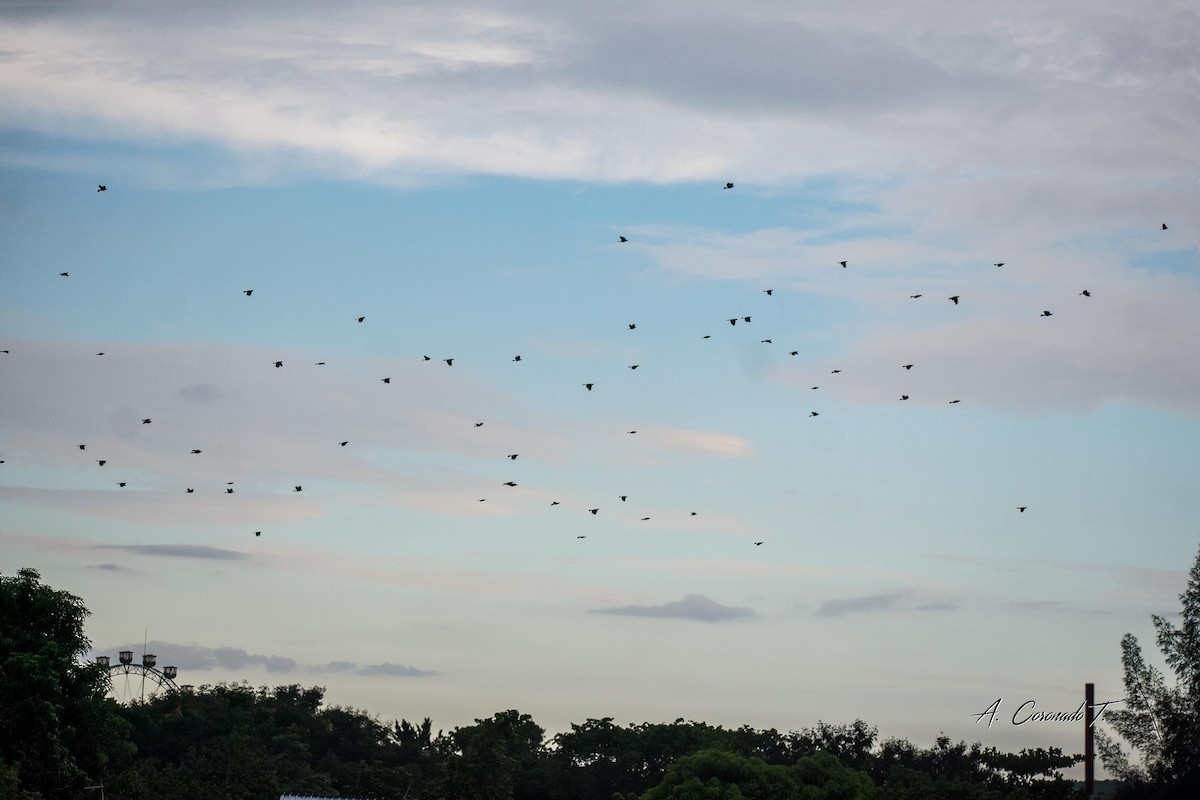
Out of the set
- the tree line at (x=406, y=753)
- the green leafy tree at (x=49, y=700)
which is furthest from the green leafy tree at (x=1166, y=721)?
the green leafy tree at (x=49, y=700)

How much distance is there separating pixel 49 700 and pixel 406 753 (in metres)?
48.1

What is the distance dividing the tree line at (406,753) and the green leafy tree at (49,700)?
0.07 metres

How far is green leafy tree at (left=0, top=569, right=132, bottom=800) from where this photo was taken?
51.8m

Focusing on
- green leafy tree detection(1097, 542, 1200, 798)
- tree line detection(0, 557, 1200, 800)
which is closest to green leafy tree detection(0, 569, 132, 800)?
tree line detection(0, 557, 1200, 800)

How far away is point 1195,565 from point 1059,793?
16.7m

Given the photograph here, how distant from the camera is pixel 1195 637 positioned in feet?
199

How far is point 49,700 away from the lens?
2088 inches

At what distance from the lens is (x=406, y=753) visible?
98.4m

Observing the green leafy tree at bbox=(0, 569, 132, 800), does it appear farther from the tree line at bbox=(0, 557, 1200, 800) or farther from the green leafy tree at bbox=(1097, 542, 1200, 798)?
the green leafy tree at bbox=(1097, 542, 1200, 798)

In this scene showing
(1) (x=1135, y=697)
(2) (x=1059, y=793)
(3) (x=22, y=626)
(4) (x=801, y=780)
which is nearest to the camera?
(3) (x=22, y=626)

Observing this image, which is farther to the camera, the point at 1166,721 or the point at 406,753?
the point at 406,753

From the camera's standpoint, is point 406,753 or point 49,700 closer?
point 49,700

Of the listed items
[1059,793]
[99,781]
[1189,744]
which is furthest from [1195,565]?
[99,781]

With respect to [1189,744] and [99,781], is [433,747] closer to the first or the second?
[99,781]
